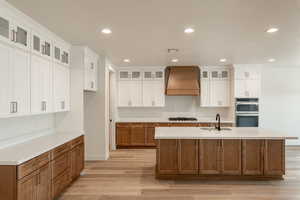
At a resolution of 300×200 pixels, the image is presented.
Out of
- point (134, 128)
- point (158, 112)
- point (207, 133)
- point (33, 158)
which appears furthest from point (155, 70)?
point (33, 158)

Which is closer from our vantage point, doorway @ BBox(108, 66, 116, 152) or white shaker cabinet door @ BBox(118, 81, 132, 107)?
doorway @ BBox(108, 66, 116, 152)

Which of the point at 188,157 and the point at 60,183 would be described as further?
the point at 188,157

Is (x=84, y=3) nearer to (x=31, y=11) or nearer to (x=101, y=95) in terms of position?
(x=31, y=11)

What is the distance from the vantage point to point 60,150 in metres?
3.35

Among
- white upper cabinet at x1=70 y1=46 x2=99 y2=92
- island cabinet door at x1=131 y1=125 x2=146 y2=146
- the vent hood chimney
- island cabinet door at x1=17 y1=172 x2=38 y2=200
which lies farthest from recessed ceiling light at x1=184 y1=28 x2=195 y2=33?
island cabinet door at x1=131 y1=125 x2=146 y2=146

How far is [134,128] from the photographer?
23.1ft

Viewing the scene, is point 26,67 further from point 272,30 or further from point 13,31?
point 272,30

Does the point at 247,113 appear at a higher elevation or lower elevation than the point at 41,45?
lower

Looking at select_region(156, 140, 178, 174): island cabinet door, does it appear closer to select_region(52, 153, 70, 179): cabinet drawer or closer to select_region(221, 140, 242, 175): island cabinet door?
select_region(221, 140, 242, 175): island cabinet door

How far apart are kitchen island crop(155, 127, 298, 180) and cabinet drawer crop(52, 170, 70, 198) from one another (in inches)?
62.7

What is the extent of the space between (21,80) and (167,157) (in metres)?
2.69

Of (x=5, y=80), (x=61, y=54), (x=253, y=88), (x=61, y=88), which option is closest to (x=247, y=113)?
(x=253, y=88)

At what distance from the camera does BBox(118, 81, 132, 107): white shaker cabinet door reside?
23.8 ft

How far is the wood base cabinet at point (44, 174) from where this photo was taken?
7.64 feet
